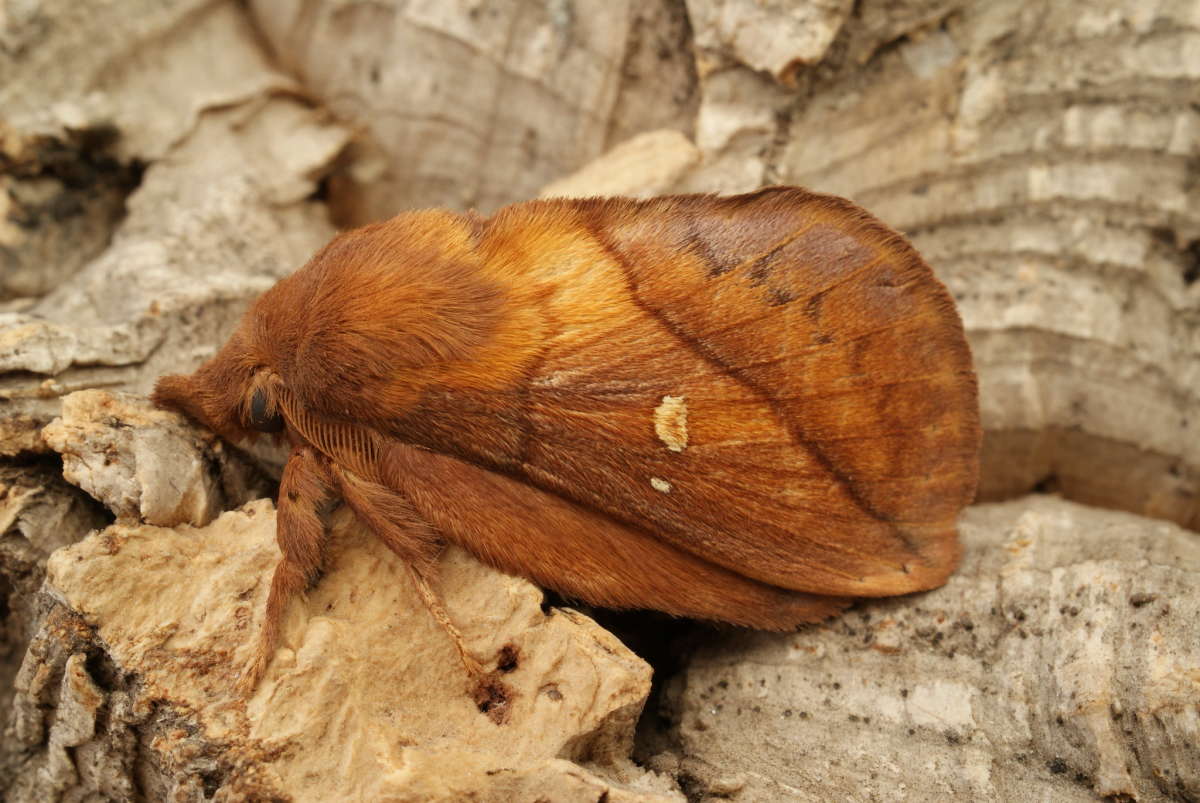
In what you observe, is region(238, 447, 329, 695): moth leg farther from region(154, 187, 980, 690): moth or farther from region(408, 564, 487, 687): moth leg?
region(408, 564, 487, 687): moth leg

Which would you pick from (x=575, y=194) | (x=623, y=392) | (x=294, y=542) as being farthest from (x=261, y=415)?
(x=575, y=194)

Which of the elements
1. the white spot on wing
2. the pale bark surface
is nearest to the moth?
the white spot on wing

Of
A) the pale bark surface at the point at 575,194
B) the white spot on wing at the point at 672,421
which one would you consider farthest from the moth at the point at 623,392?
the pale bark surface at the point at 575,194

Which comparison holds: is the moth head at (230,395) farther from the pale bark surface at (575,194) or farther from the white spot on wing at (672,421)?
the white spot on wing at (672,421)

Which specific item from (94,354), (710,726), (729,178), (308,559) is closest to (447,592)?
(308,559)

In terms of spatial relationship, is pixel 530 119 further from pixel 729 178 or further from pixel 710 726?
pixel 710 726

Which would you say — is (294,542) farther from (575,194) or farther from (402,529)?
(575,194)
